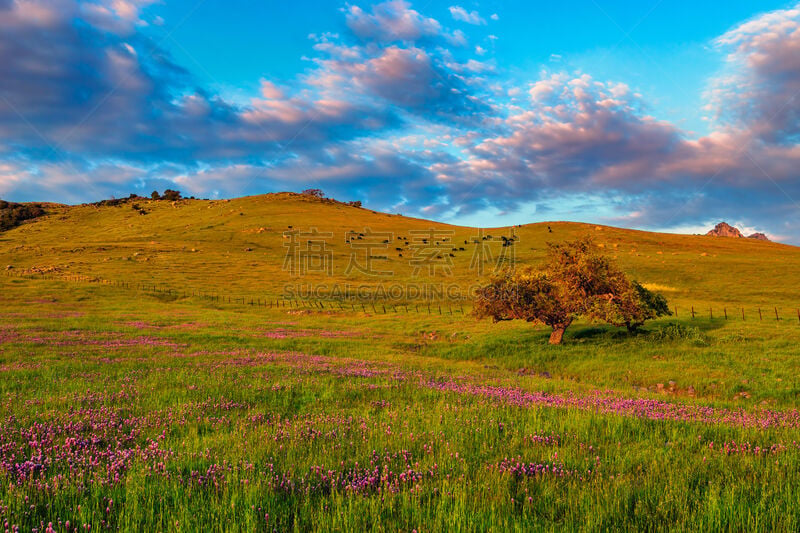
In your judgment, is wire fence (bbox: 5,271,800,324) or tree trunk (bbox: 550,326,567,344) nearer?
tree trunk (bbox: 550,326,567,344)

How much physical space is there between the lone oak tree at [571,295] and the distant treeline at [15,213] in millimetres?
190819

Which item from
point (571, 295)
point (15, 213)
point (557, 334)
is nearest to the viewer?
point (571, 295)

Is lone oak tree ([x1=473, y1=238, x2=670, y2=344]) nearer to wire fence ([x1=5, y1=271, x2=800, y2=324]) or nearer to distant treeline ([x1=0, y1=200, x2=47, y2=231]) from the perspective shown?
wire fence ([x1=5, y1=271, x2=800, y2=324])

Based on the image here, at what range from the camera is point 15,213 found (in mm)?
156625

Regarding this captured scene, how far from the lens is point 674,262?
270ft

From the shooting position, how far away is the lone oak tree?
2603cm

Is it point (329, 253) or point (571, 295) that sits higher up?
point (329, 253)

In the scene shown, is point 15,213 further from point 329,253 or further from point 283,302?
point 283,302

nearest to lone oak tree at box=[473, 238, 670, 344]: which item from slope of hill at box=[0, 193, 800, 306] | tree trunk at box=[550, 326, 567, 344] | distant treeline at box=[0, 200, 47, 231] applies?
tree trunk at box=[550, 326, 567, 344]

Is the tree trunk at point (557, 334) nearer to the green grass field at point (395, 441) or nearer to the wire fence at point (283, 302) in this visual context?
the green grass field at point (395, 441)

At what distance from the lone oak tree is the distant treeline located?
19082 centimetres

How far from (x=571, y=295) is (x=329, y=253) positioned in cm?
8752

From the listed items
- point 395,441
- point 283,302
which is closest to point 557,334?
point 395,441

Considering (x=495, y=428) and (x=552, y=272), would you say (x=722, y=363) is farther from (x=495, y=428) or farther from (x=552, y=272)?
(x=495, y=428)
